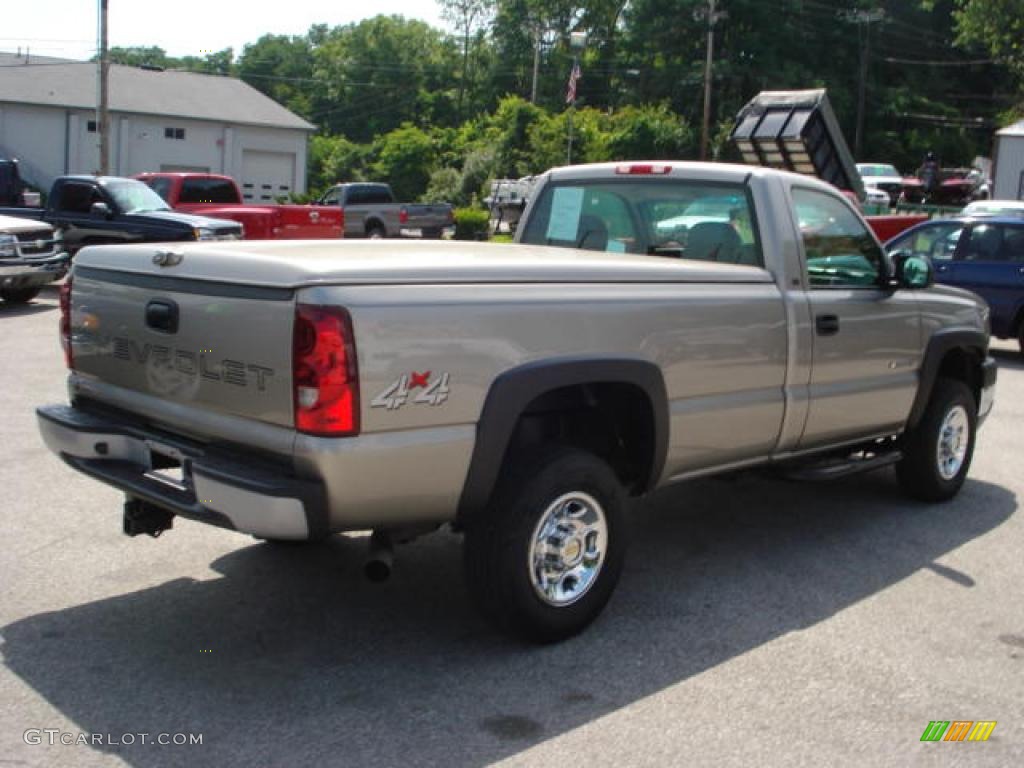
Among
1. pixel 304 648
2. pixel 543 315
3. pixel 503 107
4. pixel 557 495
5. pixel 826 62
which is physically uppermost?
pixel 826 62

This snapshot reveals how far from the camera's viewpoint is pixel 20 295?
16.1 metres

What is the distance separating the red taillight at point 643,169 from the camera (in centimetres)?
610

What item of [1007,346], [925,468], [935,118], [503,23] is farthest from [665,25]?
[925,468]

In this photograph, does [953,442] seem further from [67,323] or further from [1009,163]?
[1009,163]

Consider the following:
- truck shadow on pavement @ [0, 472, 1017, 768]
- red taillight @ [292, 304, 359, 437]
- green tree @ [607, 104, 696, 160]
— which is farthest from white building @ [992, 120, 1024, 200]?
red taillight @ [292, 304, 359, 437]

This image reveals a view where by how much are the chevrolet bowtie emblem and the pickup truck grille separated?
12200 millimetres

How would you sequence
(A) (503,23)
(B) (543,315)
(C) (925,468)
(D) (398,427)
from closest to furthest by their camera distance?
(D) (398,427) < (B) (543,315) < (C) (925,468) < (A) (503,23)

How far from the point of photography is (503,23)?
8894 centimetres

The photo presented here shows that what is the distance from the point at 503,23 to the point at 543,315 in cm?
8888

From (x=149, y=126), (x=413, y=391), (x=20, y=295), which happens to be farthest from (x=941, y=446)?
(x=149, y=126)

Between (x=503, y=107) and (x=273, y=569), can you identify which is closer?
(x=273, y=569)

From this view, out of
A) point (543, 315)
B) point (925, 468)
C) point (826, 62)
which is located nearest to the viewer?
point (543, 315)

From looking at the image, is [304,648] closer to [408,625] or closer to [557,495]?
[408,625]

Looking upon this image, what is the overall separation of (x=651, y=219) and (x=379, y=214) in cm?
2633
